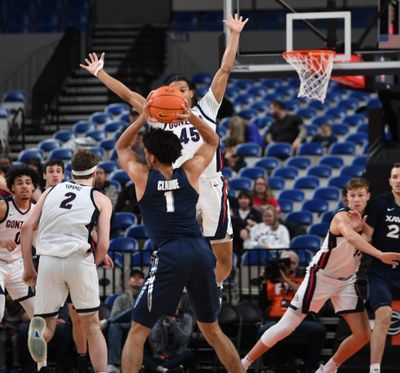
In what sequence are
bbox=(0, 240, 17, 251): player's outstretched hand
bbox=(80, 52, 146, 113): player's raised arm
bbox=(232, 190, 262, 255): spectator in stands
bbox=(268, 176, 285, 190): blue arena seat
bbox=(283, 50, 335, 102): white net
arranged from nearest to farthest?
bbox=(80, 52, 146, 113): player's raised arm
bbox=(0, 240, 17, 251): player's outstretched hand
bbox=(283, 50, 335, 102): white net
bbox=(232, 190, 262, 255): spectator in stands
bbox=(268, 176, 285, 190): blue arena seat

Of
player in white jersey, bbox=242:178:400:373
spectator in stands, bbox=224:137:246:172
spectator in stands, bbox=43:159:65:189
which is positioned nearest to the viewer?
player in white jersey, bbox=242:178:400:373

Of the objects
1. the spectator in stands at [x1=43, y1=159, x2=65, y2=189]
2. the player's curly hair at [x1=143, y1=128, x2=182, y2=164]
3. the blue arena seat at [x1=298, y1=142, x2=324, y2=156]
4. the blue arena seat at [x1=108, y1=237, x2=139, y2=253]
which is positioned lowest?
→ the blue arena seat at [x1=108, y1=237, x2=139, y2=253]

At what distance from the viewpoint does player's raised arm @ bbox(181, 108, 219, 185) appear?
9320mm

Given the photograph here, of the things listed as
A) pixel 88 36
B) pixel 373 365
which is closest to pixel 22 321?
pixel 373 365

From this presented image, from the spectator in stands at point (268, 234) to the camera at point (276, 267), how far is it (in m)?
1.76

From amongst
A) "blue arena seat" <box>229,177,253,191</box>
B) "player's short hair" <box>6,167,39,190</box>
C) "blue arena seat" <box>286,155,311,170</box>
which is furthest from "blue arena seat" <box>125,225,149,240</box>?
"player's short hair" <box>6,167,39,190</box>

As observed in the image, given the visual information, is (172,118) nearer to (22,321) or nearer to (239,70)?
(239,70)

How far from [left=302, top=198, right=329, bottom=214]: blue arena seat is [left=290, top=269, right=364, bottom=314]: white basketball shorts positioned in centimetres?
622

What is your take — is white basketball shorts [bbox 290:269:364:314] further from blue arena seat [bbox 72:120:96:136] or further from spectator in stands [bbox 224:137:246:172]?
blue arena seat [bbox 72:120:96:136]

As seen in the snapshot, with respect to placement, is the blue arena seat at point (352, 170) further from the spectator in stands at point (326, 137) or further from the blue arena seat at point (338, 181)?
the spectator in stands at point (326, 137)

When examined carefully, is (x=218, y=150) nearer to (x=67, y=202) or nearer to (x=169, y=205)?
(x=67, y=202)

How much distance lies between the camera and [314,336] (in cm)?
1345

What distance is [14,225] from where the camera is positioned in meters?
11.5

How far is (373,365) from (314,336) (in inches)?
98.6
